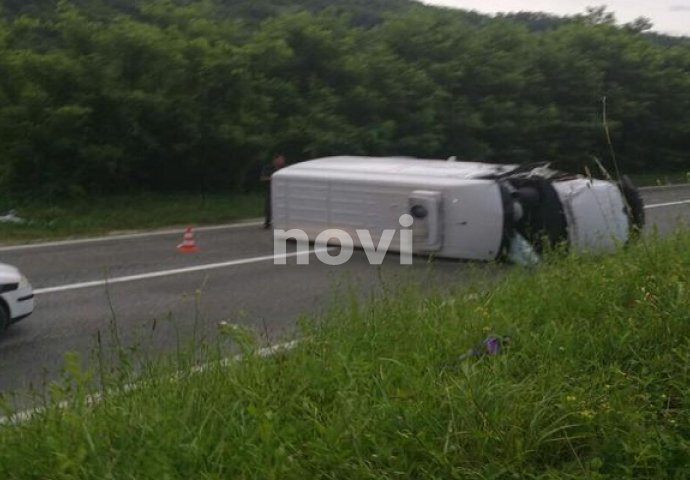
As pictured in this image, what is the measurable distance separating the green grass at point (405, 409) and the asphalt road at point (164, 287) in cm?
147

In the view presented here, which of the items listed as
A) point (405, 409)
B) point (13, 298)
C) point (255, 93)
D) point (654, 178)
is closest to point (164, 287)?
point (13, 298)

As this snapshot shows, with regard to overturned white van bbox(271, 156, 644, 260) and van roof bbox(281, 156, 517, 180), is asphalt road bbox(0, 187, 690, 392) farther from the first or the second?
van roof bbox(281, 156, 517, 180)

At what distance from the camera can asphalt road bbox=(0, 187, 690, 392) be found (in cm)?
834

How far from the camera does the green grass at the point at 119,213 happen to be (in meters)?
16.4

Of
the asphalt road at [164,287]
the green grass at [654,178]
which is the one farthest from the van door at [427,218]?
the green grass at [654,178]

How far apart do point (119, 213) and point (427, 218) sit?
765 cm

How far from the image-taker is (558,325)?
5.80 meters

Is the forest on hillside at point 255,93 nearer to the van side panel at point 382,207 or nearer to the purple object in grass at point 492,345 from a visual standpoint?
the van side panel at point 382,207

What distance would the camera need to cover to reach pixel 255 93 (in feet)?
65.6

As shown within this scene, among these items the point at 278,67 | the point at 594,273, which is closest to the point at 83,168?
the point at 278,67

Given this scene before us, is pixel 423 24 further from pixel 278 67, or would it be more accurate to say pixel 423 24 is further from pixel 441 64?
pixel 278 67

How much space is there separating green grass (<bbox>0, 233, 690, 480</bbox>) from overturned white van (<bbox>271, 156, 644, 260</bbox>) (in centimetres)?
555

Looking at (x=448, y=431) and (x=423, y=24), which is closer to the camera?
(x=448, y=431)

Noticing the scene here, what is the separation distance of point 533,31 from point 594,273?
25.5 metres
